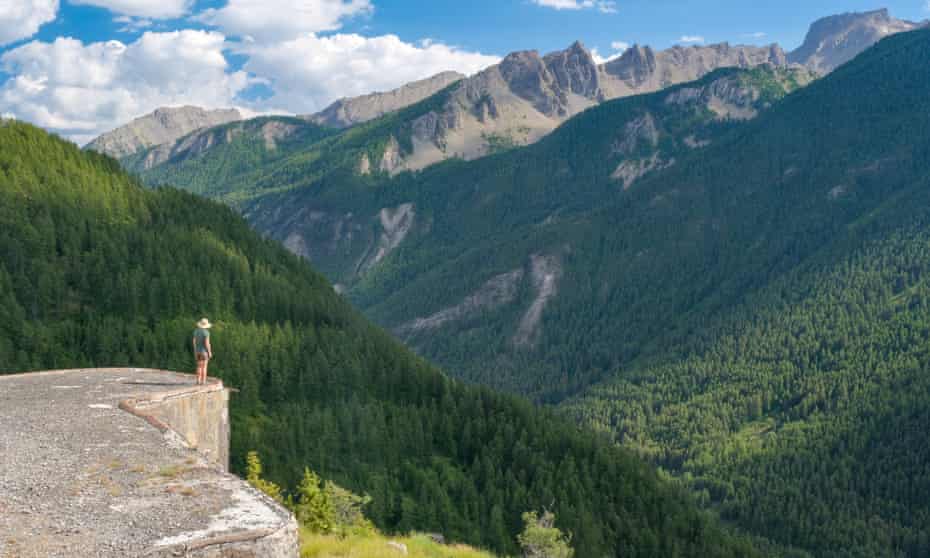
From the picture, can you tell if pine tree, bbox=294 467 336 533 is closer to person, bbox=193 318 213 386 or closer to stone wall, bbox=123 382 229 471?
stone wall, bbox=123 382 229 471

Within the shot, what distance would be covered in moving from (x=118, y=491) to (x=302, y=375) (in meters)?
106

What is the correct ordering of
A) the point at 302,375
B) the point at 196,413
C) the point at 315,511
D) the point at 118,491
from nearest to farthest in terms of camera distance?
1. the point at 118,491
2. the point at 196,413
3. the point at 315,511
4. the point at 302,375

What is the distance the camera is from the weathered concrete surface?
64.3ft

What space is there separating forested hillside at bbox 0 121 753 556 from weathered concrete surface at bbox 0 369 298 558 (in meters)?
64.0

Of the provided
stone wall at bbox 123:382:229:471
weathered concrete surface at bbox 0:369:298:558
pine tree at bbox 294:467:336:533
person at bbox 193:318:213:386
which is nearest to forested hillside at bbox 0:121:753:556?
pine tree at bbox 294:467:336:533

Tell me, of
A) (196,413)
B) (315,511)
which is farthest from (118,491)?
(315,511)

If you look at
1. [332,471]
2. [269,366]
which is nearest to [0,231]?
[269,366]

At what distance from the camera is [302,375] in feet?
415

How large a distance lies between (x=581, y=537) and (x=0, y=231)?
112245 mm

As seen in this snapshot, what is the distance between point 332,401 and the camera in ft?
413

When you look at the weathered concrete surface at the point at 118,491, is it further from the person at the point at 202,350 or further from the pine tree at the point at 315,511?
the pine tree at the point at 315,511

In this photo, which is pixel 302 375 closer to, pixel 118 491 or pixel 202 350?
pixel 202 350

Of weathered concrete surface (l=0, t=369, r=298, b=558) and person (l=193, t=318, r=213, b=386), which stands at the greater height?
person (l=193, t=318, r=213, b=386)

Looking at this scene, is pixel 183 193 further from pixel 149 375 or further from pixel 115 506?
pixel 115 506
